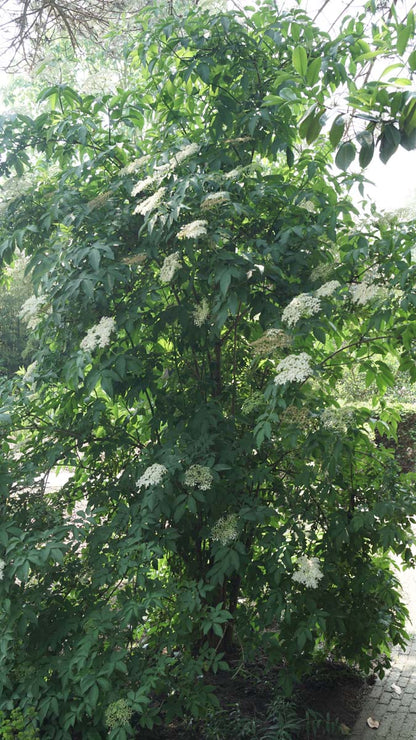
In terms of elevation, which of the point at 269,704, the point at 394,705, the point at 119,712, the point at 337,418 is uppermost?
the point at 337,418

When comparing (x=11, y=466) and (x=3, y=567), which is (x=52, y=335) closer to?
(x=11, y=466)

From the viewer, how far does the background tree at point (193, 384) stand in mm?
2588

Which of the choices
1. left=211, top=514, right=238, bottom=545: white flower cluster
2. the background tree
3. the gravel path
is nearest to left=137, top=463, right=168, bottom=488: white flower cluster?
the background tree

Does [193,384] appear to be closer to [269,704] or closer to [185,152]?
[185,152]

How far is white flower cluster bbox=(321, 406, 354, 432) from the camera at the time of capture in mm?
2618

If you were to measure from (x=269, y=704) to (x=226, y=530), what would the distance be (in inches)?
42.2

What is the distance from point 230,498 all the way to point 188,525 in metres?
0.35

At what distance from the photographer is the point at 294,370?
2.30 meters

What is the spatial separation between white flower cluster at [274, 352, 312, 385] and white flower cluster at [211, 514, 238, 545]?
73 centimetres

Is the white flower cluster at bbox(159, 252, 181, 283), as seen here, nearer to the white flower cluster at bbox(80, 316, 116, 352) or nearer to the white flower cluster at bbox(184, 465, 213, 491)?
the white flower cluster at bbox(80, 316, 116, 352)

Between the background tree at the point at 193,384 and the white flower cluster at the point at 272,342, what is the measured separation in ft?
0.04

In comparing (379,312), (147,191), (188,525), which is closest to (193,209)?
(147,191)

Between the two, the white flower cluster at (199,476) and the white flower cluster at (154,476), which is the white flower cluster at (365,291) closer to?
the white flower cluster at (199,476)

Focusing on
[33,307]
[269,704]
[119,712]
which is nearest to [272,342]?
[33,307]
